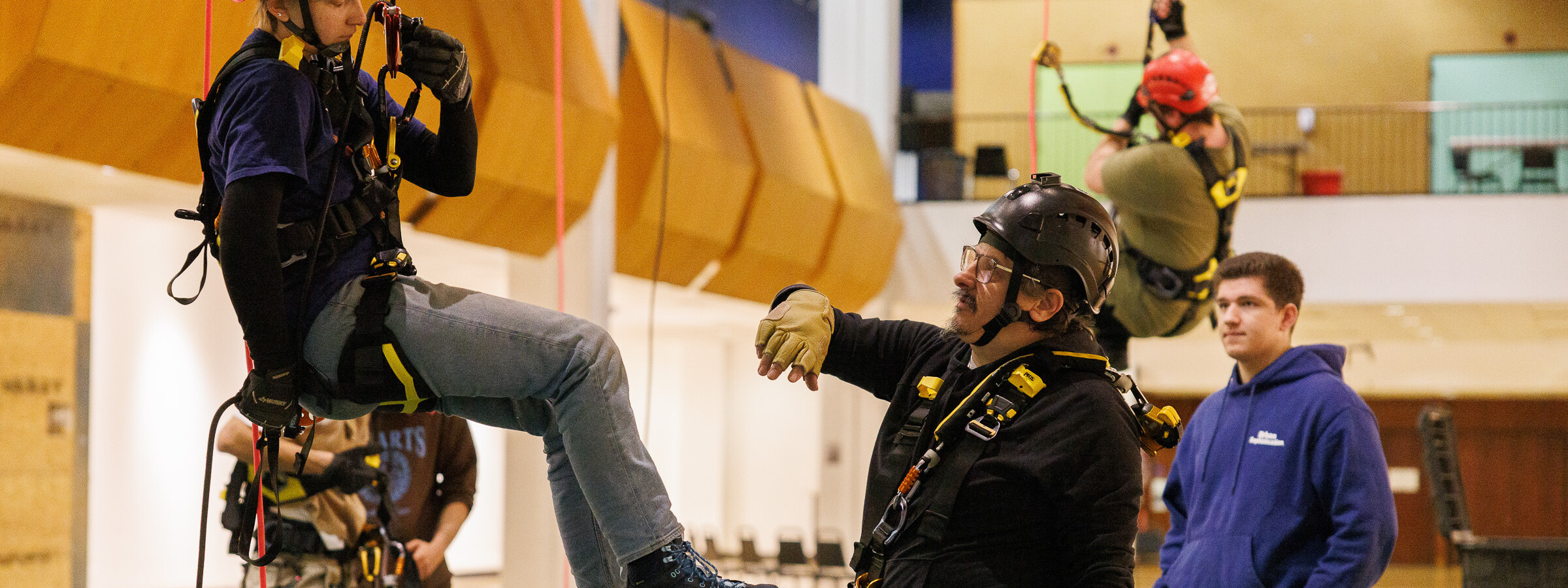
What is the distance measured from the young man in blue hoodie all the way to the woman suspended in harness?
185 centimetres

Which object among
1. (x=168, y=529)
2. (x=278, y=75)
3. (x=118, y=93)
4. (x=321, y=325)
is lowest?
(x=168, y=529)

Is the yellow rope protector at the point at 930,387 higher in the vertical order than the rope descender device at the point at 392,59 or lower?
lower

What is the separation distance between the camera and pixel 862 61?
13.8m

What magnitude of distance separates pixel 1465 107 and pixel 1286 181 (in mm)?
2957

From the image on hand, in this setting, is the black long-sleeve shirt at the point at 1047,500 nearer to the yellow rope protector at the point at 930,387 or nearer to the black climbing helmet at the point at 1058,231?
the yellow rope protector at the point at 930,387

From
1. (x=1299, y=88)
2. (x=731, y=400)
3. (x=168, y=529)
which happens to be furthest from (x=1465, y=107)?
(x=168, y=529)

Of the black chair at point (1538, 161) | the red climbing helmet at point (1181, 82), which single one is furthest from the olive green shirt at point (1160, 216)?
the black chair at point (1538, 161)

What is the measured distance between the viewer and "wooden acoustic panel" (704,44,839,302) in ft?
32.5

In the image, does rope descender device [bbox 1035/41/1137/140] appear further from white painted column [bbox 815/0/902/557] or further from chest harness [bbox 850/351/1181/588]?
white painted column [bbox 815/0/902/557]

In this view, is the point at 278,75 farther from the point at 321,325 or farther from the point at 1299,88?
the point at 1299,88

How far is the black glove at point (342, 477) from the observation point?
3.82m

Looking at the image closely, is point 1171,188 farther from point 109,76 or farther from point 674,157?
point 674,157

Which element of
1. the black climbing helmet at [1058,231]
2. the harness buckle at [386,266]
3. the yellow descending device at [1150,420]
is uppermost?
the black climbing helmet at [1058,231]

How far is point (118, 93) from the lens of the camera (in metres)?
4.92
